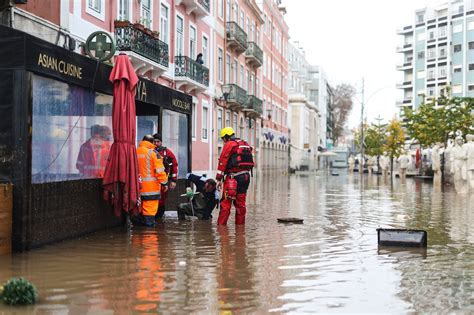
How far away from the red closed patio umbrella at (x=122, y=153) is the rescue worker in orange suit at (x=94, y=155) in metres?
0.37

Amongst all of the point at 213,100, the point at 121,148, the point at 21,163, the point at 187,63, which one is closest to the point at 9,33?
the point at 21,163

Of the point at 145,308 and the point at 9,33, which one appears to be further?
the point at 9,33

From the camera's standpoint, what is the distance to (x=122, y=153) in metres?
10.5

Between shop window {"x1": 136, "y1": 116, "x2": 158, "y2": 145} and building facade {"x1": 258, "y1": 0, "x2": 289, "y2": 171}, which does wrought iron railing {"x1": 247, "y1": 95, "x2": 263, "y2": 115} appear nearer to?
building facade {"x1": 258, "y1": 0, "x2": 289, "y2": 171}

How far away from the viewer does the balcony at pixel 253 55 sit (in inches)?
1860

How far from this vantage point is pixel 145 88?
12688 mm

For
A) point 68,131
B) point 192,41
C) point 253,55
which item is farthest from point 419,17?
point 68,131

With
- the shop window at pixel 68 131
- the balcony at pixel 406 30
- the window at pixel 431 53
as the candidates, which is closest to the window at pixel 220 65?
the shop window at pixel 68 131

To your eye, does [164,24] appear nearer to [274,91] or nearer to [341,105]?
[274,91]

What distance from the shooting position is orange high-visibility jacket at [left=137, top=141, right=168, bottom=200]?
11.5m

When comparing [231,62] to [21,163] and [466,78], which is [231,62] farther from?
[466,78]

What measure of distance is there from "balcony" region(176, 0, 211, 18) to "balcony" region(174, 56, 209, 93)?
2.59 m

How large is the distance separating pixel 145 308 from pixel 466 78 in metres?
105

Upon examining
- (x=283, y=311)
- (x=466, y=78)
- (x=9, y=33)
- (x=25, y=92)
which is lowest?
(x=283, y=311)
